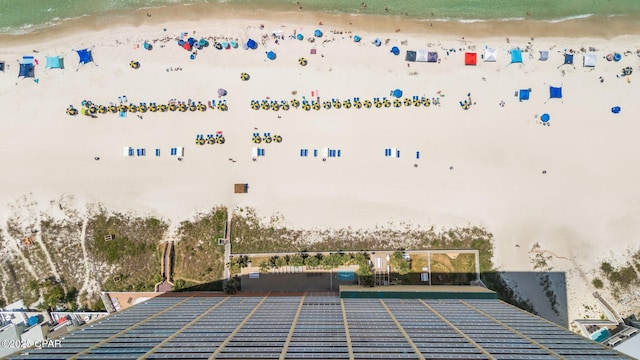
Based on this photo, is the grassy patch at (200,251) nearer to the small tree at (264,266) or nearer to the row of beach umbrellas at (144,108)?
the small tree at (264,266)

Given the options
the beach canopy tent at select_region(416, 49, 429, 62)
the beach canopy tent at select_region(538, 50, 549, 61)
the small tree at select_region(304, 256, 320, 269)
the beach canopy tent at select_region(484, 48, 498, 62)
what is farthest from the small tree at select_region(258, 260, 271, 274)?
the beach canopy tent at select_region(538, 50, 549, 61)

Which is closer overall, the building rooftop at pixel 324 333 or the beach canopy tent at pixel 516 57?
the building rooftop at pixel 324 333

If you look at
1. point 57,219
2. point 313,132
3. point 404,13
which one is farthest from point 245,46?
point 57,219

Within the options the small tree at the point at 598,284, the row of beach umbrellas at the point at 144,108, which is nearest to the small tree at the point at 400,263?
the small tree at the point at 598,284

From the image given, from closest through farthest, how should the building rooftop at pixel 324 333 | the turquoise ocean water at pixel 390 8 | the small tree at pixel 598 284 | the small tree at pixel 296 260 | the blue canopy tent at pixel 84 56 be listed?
the building rooftop at pixel 324 333
the small tree at pixel 598 284
the small tree at pixel 296 260
the blue canopy tent at pixel 84 56
the turquoise ocean water at pixel 390 8

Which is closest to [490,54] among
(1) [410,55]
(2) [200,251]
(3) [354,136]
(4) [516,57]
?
(4) [516,57]

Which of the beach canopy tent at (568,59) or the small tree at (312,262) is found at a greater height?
the beach canopy tent at (568,59)
